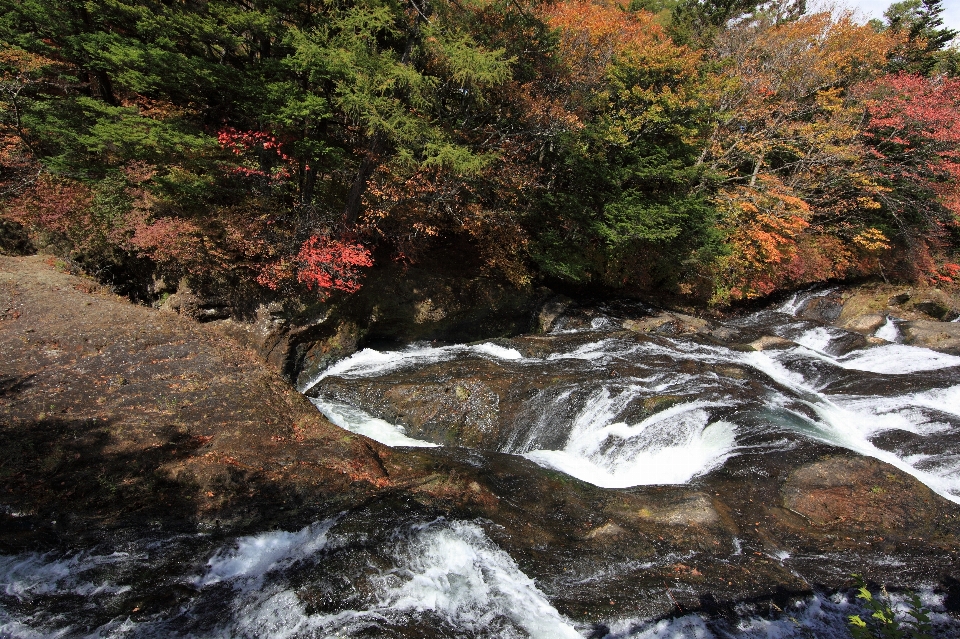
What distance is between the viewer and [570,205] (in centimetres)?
1533

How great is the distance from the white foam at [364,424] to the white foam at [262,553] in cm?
349

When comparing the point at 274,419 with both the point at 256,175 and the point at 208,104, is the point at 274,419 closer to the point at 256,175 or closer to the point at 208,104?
the point at 256,175

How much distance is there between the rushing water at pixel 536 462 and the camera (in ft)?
14.8

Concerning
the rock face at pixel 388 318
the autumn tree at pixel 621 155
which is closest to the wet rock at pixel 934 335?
the autumn tree at pixel 621 155

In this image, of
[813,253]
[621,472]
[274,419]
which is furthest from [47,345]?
[813,253]

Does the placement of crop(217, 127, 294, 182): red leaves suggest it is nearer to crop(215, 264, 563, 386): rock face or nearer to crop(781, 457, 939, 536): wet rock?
crop(215, 264, 563, 386): rock face

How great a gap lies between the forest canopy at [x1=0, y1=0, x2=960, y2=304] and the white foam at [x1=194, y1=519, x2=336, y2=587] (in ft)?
26.0

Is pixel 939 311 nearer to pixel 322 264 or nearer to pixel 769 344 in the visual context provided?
pixel 769 344

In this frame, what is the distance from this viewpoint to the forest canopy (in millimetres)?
10828

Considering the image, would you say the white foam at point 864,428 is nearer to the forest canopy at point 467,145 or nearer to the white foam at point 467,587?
the white foam at point 467,587

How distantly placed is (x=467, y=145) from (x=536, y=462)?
9.14 metres

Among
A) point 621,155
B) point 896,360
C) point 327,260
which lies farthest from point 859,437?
point 327,260

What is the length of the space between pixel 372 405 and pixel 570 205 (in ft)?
30.9

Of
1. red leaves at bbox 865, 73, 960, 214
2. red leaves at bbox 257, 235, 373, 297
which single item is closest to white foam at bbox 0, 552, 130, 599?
red leaves at bbox 257, 235, 373, 297
